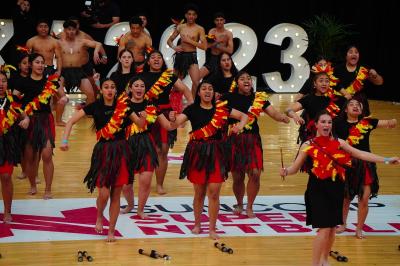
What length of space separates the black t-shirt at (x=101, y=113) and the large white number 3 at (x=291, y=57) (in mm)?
9922

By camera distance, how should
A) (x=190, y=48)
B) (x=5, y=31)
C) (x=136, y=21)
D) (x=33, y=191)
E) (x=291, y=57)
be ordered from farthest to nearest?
(x=291, y=57) < (x=5, y=31) < (x=190, y=48) < (x=136, y=21) < (x=33, y=191)

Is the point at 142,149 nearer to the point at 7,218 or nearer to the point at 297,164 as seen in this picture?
the point at 7,218

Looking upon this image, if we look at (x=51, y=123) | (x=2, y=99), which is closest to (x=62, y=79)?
(x=51, y=123)

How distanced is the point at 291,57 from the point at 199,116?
9749 mm

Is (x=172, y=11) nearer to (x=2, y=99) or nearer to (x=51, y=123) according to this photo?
(x=51, y=123)

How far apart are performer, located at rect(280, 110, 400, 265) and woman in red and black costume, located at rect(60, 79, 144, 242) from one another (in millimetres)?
1520

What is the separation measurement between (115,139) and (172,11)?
9.23 meters

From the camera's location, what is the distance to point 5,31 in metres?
15.9

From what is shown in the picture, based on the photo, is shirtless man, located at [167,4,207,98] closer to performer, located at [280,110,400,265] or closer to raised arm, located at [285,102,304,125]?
raised arm, located at [285,102,304,125]

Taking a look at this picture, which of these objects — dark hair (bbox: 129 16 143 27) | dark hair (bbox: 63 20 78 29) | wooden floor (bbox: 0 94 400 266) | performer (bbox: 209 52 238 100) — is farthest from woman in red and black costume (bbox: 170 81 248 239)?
dark hair (bbox: 63 20 78 29)

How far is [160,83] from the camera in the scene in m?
9.10

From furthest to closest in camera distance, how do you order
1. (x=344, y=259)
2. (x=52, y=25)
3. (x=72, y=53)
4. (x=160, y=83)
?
(x=52, y=25), (x=72, y=53), (x=160, y=83), (x=344, y=259)

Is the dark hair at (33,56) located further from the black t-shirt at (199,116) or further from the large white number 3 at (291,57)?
the large white number 3 at (291,57)

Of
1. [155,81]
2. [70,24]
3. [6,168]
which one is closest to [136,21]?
[70,24]
